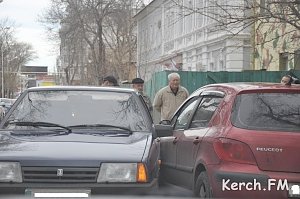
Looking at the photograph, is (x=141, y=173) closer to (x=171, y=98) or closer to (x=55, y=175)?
(x=55, y=175)

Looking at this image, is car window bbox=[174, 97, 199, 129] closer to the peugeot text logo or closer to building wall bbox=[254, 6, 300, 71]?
the peugeot text logo

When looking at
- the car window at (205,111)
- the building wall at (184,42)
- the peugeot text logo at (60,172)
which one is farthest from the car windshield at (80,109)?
the building wall at (184,42)

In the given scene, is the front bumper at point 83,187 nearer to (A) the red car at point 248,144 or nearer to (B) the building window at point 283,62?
(A) the red car at point 248,144

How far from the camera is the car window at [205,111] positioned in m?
6.37

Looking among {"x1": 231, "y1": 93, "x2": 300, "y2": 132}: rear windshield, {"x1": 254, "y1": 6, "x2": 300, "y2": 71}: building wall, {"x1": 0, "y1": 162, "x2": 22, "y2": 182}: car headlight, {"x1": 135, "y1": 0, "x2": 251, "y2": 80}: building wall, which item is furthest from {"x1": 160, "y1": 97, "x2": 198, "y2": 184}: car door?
{"x1": 254, "y1": 6, "x2": 300, "y2": 71}: building wall

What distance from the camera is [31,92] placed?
6.57m

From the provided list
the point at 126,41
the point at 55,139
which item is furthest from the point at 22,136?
the point at 126,41

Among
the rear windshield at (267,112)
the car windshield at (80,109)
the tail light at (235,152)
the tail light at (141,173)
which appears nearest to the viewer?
the tail light at (141,173)

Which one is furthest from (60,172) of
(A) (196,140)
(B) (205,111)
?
(B) (205,111)

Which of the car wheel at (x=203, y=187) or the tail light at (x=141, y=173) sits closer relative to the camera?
the tail light at (x=141, y=173)

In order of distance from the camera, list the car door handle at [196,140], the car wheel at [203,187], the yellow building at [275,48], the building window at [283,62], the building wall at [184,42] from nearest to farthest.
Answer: the car wheel at [203,187] → the car door handle at [196,140] → the yellow building at [275,48] → the building window at [283,62] → the building wall at [184,42]

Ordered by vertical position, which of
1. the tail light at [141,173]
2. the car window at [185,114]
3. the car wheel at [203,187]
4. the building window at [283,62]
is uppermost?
the building window at [283,62]

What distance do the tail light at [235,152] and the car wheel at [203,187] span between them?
1.32 feet

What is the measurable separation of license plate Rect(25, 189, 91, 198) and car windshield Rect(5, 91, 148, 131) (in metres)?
1.17
